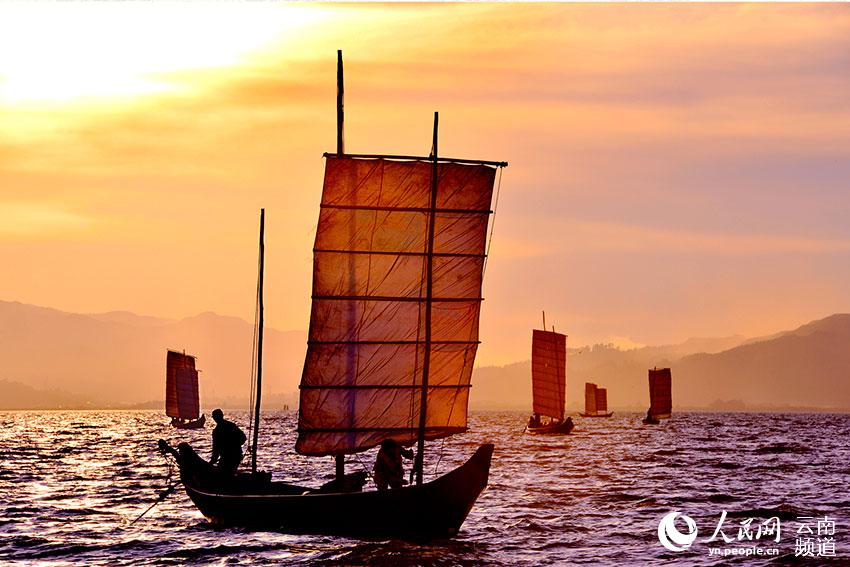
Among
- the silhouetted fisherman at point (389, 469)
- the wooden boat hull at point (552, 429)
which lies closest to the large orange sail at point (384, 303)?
the silhouetted fisherman at point (389, 469)

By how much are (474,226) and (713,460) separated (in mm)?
40954

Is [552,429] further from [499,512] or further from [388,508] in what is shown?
[388,508]

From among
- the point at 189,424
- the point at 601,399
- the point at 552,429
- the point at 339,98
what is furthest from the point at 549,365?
the point at 601,399

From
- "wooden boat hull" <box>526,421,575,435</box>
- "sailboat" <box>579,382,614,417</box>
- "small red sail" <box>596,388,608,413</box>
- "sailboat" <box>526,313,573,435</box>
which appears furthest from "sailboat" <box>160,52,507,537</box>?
"small red sail" <box>596,388,608,413</box>

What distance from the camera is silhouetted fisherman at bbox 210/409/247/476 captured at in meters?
28.3

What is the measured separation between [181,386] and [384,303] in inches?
3121

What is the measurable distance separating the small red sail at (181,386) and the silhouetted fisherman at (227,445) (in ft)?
234

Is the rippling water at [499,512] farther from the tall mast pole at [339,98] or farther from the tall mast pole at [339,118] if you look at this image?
the tall mast pole at [339,98]

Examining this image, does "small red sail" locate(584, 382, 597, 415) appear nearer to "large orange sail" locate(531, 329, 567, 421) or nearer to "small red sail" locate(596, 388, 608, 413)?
"small red sail" locate(596, 388, 608, 413)

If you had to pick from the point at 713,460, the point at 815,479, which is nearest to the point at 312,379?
the point at 815,479

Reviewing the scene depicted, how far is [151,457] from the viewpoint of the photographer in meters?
68.2

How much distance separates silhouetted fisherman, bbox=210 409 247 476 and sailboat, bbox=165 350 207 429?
71.3 metres

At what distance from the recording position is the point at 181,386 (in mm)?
104188

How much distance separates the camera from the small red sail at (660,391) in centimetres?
12794
